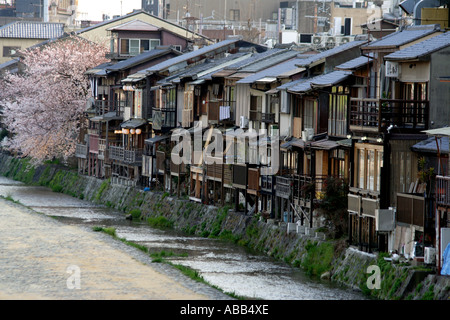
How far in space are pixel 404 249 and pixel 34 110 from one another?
4837cm

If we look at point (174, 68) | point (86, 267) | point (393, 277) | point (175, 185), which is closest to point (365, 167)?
point (393, 277)

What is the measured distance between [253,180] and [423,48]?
40.7ft

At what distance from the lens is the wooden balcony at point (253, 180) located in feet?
134

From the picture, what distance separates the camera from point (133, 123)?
6122 centimetres

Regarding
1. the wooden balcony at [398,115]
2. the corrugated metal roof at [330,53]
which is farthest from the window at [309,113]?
the wooden balcony at [398,115]

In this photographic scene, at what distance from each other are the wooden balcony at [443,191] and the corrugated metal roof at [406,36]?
6.84m

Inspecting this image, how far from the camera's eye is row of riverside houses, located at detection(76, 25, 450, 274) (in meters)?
29.9

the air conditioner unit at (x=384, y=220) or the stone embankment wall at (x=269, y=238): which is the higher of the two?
the air conditioner unit at (x=384, y=220)

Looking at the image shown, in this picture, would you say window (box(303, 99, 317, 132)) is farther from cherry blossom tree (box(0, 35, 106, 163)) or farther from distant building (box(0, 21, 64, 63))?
distant building (box(0, 21, 64, 63))

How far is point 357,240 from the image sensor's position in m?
31.7

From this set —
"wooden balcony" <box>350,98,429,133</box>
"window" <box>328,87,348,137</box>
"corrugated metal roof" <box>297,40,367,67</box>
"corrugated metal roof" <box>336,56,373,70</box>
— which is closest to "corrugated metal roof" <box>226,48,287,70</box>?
"corrugated metal roof" <box>297,40,367,67</box>

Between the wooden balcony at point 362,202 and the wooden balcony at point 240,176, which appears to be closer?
the wooden balcony at point 362,202

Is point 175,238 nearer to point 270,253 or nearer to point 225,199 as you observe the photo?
point 225,199

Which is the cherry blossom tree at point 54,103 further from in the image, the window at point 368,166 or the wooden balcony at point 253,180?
the window at point 368,166
